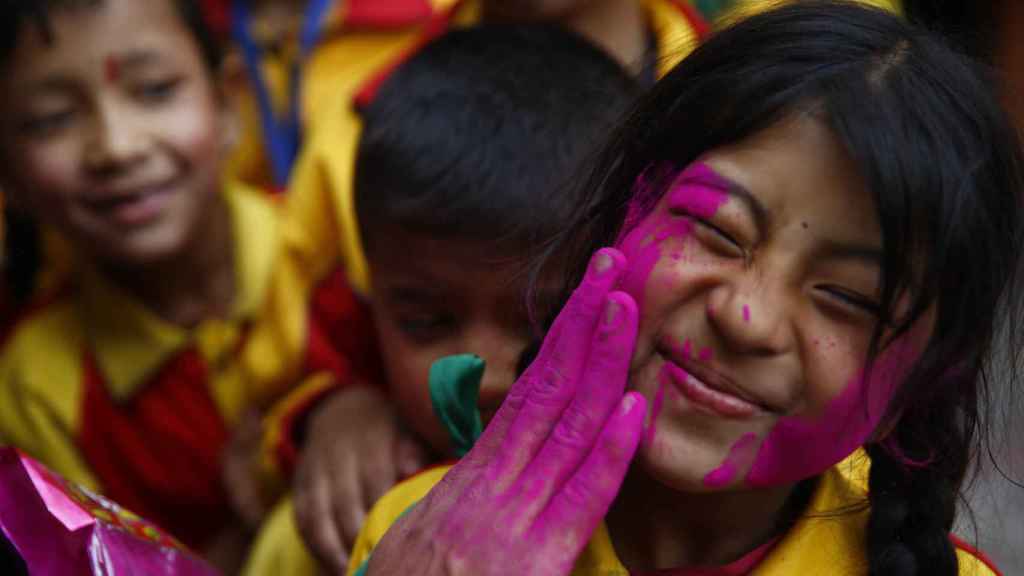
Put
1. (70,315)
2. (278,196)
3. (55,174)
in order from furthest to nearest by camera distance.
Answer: (278,196) < (70,315) < (55,174)

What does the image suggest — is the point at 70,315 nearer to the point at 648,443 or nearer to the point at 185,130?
the point at 185,130

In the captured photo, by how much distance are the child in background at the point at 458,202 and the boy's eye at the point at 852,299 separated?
1.51 feet

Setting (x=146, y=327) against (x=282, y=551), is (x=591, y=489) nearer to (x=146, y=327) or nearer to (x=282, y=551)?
(x=282, y=551)

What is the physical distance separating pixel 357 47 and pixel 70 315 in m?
0.70

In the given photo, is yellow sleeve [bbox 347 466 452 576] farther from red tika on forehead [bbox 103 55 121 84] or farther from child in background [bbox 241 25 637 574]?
red tika on forehead [bbox 103 55 121 84]

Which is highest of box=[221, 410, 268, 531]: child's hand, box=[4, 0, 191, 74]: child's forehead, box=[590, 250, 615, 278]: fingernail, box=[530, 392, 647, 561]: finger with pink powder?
box=[590, 250, 615, 278]: fingernail

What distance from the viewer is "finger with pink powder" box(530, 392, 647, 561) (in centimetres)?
91

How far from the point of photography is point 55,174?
1.94 meters

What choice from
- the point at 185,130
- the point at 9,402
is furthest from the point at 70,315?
the point at 185,130

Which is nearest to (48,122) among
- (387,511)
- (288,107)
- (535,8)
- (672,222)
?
(288,107)

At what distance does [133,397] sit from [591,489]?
129cm

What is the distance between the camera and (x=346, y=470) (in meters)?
1.58

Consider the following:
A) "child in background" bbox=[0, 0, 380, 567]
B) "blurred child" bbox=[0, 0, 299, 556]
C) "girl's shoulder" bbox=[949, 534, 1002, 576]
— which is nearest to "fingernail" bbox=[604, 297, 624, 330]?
"girl's shoulder" bbox=[949, 534, 1002, 576]

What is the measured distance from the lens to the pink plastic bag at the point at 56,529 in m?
1.12
